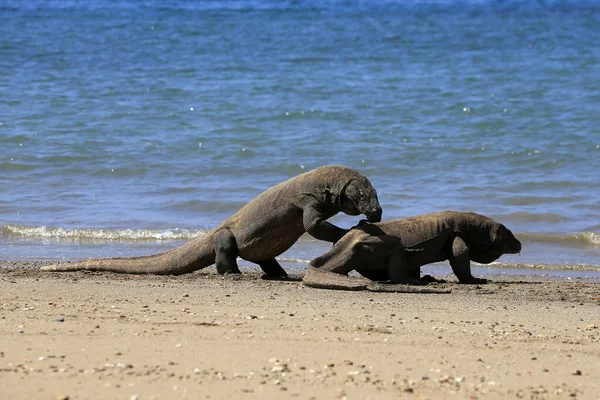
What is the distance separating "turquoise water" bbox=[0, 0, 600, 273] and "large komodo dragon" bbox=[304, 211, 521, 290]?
1814 mm

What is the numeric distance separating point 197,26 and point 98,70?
1267 cm

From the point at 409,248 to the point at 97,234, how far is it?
5.15 metres

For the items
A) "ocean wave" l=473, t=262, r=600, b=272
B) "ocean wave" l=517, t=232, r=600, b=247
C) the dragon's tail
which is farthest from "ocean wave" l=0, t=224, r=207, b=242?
"ocean wave" l=517, t=232, r=600, b=247

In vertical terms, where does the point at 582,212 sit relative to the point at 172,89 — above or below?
below

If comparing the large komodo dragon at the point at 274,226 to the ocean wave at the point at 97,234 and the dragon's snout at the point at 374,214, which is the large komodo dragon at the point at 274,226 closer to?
the dragon's snout at the point at 374,214

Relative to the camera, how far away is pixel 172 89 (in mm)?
27109

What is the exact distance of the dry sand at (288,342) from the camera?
226 inches

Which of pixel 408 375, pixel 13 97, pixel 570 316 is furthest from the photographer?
pixel 13 97

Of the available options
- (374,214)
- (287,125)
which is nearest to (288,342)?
(374,214)

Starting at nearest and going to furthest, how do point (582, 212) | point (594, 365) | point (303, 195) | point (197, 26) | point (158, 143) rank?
point (594, 365) → point (303, 195) → point (582, 212) → point (158, 143) → point (197, 26)

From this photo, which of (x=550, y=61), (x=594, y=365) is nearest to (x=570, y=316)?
(x=594, y=365)

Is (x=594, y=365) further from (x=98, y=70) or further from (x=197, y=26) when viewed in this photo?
(x=197, y=26)

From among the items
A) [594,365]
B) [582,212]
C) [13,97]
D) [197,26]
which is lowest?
[594,365]

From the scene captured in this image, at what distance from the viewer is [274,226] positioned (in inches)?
403
